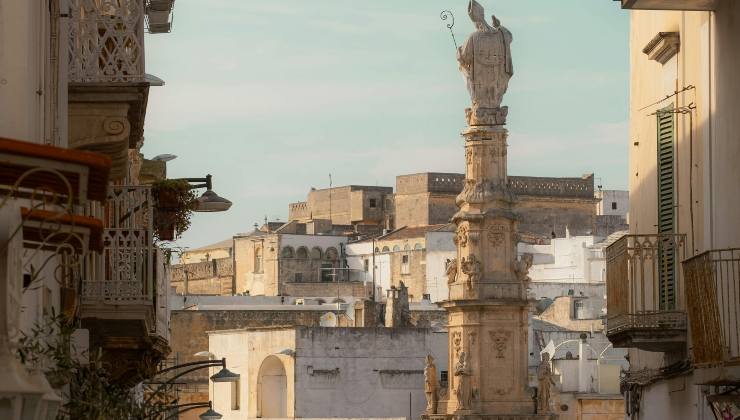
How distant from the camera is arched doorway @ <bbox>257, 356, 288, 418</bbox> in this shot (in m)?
63.8

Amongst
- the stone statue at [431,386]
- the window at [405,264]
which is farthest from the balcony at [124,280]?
the window at [405,264]

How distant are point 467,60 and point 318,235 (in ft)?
194

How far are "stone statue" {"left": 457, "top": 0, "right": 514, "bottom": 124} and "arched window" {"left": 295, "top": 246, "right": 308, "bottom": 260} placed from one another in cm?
5570

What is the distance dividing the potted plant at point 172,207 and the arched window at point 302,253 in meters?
86.8

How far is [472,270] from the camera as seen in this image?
53156 mm

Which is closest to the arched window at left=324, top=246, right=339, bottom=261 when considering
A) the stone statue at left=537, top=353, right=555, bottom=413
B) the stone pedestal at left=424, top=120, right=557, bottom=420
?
the stone pedestal at left=424, top=120, right=557, bottom=420

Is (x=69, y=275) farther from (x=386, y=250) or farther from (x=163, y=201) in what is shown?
(x=386, y=250)

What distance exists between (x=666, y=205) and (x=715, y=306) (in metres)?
3.69

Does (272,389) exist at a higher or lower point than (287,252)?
lower

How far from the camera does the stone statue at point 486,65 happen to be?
5134cm

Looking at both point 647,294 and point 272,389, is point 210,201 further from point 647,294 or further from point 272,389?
point 272,389

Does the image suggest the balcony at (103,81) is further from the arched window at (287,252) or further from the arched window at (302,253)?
the arched window at (302,253)

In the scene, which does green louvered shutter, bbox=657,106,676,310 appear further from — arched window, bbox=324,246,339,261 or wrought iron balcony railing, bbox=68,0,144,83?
arched window, bbox=324,246,339,261

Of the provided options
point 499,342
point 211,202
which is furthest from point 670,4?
point 499,342
